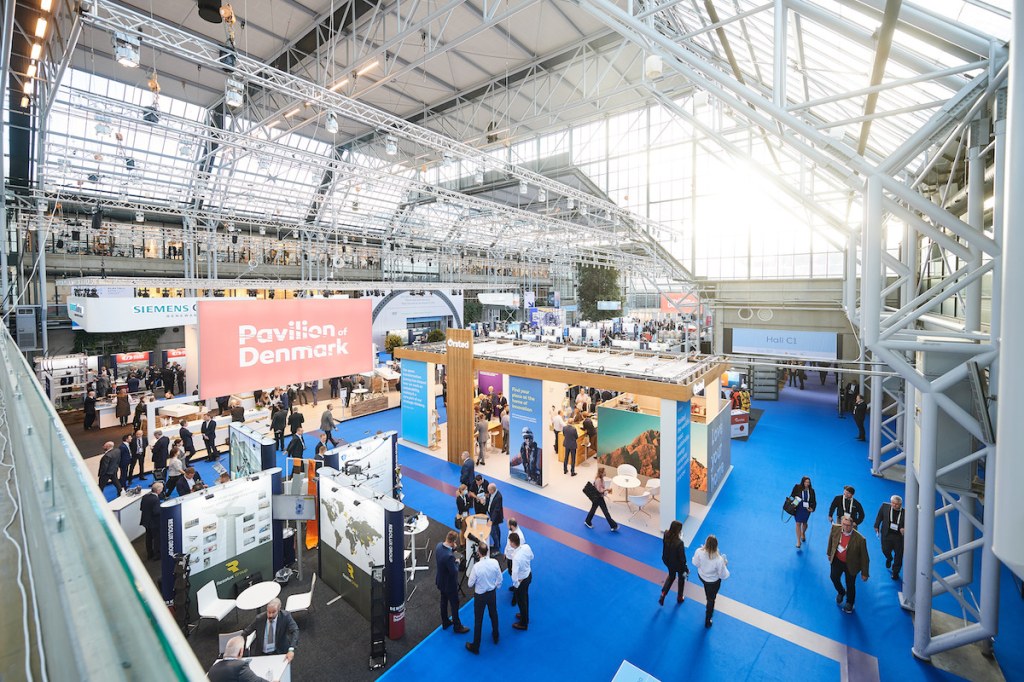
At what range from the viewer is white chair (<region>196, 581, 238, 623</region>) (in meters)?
5.58

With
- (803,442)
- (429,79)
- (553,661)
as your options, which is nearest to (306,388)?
(429,79)

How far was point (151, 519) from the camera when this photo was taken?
7148 millimetres

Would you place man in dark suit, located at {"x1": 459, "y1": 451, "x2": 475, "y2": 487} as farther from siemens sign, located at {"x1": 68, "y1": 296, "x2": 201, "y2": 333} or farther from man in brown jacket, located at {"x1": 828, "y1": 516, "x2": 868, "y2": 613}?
siemens sign, located at {"x1": 68, "y1": 296, "x2": 201, "y2": 333}

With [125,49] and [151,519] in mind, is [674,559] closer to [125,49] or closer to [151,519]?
[151,519]

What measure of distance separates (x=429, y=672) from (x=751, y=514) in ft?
20.7

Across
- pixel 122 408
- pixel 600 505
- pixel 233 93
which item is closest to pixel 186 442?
pixel 122 408

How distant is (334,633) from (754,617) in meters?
5.17

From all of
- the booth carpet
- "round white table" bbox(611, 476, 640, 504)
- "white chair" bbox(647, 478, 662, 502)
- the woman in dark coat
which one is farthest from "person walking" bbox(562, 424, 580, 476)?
the woman in dark coat

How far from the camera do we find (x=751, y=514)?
870 cm

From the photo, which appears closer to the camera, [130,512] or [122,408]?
[130,512]

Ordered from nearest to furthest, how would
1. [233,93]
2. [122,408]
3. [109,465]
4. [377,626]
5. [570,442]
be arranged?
[377,626] < [109,465] < [233,93] < [570,442] < [122,408]

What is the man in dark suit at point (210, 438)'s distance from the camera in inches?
443

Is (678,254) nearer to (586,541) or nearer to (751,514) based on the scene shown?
(751,514)

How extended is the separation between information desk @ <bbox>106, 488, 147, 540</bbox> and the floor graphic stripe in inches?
244
